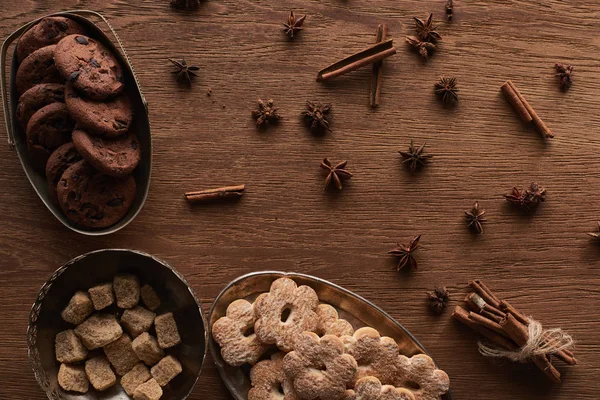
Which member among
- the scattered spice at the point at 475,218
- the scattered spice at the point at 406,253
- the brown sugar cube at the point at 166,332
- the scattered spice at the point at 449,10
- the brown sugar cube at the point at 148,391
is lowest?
the brown sugar cube at the point at 148,391

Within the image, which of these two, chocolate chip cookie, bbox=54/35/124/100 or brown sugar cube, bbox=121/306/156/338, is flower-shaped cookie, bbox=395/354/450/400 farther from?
chocolate chip cookie, bbox=54/35/124/100

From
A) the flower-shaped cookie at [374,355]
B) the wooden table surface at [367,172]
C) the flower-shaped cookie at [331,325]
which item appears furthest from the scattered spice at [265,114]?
the flower-shaped cookie at [374,355]

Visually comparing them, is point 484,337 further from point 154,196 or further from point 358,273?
point 154,196

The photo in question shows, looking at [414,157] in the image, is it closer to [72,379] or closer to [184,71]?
[184,71]

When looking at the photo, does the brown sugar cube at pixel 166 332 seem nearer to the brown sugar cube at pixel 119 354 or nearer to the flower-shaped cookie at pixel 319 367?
the brown sugar cube at pixel 119 354

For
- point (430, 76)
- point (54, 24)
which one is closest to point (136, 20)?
point (54, 24)
